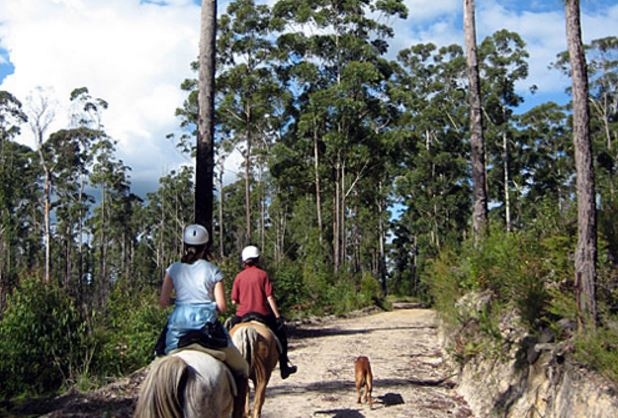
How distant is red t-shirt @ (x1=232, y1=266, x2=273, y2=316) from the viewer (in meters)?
7.25

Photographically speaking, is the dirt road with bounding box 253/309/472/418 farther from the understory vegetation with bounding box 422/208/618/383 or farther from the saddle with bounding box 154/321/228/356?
the saddle with bounding box 154/321/228/356

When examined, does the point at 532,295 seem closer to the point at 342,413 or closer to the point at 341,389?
the point at 342,413

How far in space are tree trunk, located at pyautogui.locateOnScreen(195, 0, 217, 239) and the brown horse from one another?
2949 mm

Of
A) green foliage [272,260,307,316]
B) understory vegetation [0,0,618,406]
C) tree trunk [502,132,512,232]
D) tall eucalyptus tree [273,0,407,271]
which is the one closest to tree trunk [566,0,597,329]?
understory vegetation [0,0,618,406]

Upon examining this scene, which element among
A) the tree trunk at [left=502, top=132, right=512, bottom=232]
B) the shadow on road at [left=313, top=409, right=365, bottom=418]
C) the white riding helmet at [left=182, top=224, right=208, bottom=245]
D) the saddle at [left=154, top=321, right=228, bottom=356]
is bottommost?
the shadow on road at [left=313, top=409, right=365, bottom=418]

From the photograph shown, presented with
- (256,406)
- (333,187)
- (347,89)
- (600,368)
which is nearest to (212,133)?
(256,406)

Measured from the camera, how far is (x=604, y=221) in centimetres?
775

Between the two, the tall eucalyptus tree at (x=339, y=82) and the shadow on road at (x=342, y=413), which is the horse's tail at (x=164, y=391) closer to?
the shadow on road at (x=342, y=413)

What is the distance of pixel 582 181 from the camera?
6707 millimetres

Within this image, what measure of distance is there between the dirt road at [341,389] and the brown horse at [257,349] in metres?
0.99

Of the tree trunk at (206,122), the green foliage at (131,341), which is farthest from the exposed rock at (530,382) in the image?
the green foliage at (131,341)

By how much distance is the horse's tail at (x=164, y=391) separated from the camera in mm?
4242

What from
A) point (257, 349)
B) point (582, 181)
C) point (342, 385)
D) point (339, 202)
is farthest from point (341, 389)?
point (339, 202)

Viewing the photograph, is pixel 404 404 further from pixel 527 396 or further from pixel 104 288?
pixel 104 288
